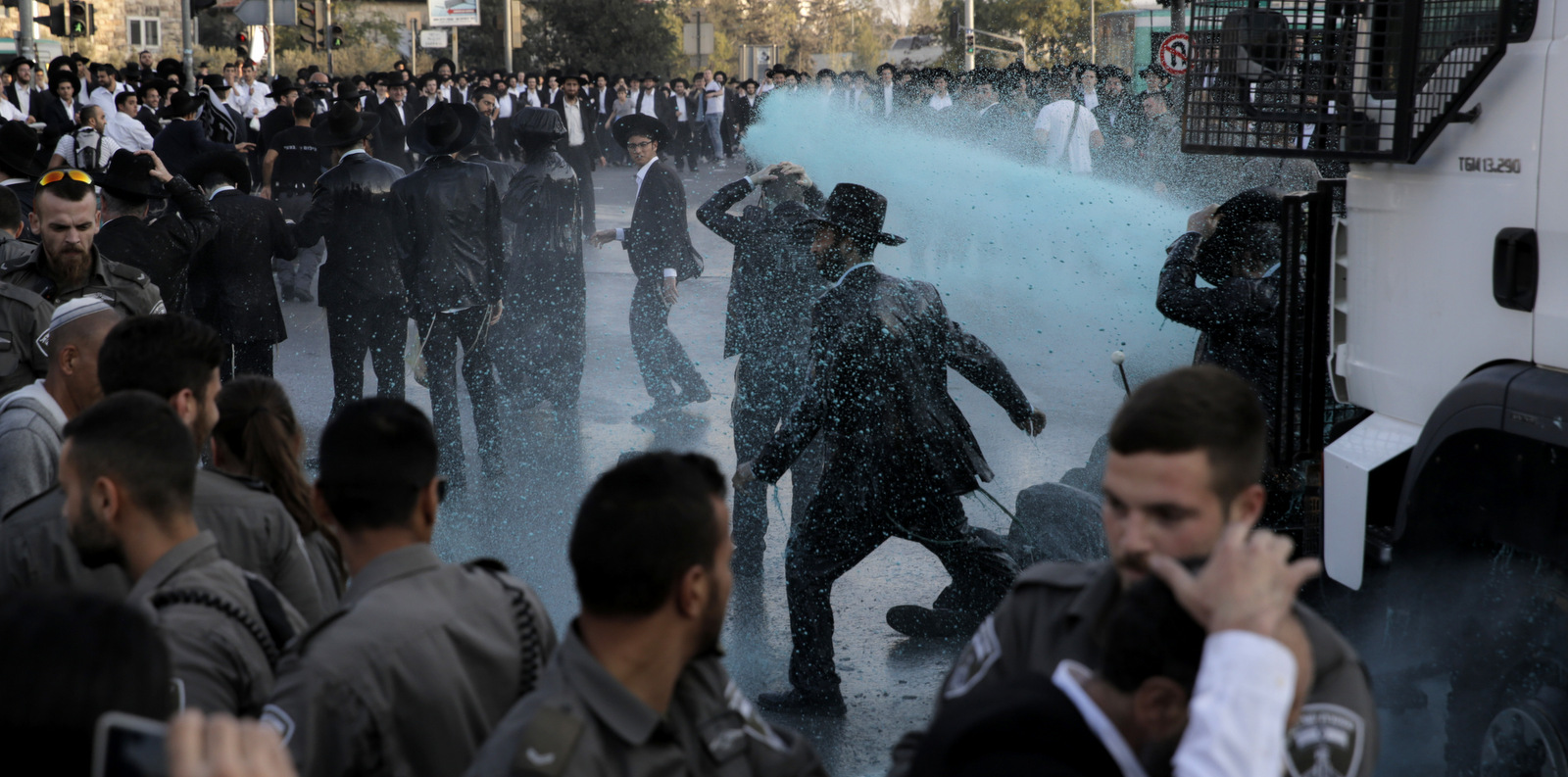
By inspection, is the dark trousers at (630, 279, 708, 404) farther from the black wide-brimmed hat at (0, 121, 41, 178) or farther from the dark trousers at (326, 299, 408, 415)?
the black wide-brimmed hat at (0, 121, 41, 178)

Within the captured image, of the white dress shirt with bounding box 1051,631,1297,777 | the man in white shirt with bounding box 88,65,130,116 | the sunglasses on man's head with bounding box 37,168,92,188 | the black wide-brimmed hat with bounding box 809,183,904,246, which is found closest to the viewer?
the white dress shirt with bounding box 1051,631,1297,777

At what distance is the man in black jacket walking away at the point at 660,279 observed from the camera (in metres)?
8.33

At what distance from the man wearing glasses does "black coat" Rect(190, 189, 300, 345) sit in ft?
6.70

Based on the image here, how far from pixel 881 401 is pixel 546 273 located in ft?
14.5

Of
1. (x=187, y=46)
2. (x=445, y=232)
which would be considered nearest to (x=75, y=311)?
(x=445, y=232)

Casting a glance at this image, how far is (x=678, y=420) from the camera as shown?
816 centimetres

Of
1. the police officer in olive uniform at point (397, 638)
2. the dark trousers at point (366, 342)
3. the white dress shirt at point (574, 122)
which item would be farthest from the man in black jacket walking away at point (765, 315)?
the white dress shirt at point (574, 122)

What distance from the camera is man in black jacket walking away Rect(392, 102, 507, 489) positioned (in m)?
7.22

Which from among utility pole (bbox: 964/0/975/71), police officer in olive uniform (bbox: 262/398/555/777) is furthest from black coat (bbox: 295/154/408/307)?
utility pole (bbox: 964/0/975/71)

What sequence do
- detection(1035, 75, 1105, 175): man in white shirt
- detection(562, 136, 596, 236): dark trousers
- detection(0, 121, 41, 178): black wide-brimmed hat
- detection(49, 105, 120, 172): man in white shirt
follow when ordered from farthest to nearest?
detection(562, 136, 596, 236): dark trousers
detection(1035, 75, 1105, 175): man in white shirt
detection(49, 105, 120, 172): man in white shirt
detection(0, 121, 41, 178): black wide-brimmed hat

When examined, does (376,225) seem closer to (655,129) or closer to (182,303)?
(182,303)

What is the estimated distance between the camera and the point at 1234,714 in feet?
4.42

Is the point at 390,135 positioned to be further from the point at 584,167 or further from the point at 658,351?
the point at 658,351

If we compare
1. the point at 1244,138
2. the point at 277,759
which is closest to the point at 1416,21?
the point at 1244,138
